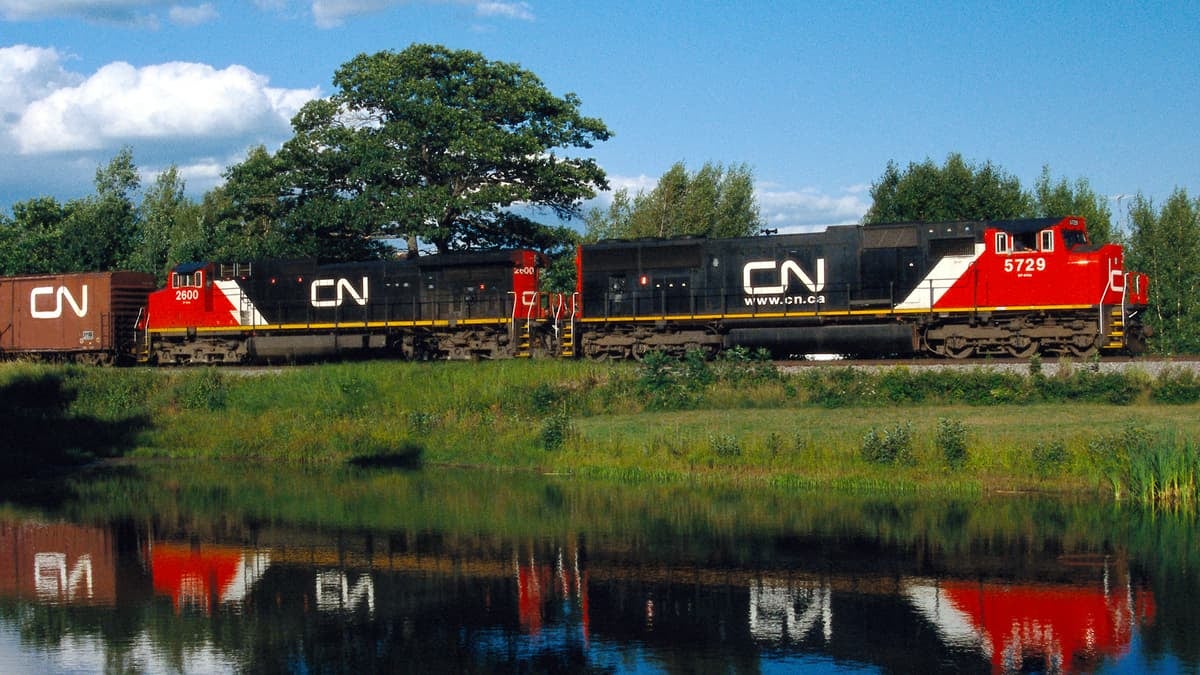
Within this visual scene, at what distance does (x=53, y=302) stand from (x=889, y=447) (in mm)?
31703

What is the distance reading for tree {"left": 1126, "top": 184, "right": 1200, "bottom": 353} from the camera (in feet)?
165

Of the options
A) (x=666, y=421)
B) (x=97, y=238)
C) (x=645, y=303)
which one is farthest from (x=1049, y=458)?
(x=97, y=238)

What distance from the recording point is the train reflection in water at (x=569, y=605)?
11578 millimetres

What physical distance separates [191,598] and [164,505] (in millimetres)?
8090

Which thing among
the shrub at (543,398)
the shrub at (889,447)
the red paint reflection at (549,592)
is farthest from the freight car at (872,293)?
the red paint reflection at (549,592)

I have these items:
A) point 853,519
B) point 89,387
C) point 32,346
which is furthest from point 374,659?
point 32,346

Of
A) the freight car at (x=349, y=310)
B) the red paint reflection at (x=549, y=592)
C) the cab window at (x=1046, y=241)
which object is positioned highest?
the cab window at (x=1046, y=241)

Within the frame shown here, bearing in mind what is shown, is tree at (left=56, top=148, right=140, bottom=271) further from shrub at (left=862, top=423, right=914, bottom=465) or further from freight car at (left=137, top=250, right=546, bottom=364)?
shrub at (left=862, top=423, right=914, bottom=465)

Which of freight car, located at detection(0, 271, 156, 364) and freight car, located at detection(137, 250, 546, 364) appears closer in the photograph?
freight car, located at detection(137, 250, 546, 364)

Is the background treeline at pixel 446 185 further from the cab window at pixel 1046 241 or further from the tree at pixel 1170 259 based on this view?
the cab window at pixel 1046 241

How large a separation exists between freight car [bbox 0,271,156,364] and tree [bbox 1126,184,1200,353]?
133 feet

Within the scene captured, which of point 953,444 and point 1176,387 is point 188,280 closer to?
point 953,444

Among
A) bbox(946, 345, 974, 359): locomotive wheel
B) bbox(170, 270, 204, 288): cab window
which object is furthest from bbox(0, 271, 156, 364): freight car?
bbox(946, 345, 974, 359): locomotive wheel

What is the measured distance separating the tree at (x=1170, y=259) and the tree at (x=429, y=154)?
25378 mm
